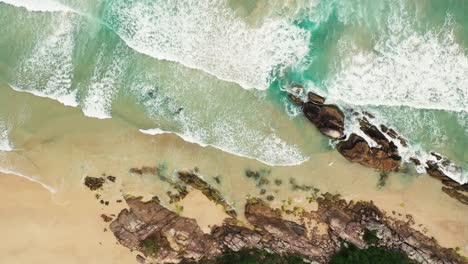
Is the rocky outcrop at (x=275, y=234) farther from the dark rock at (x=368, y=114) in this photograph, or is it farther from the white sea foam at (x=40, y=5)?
the white sea foam at (x=40, y=5)

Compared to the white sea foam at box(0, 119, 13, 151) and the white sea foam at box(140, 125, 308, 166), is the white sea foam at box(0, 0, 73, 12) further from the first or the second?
the white sea foam at box(140, 125, 308, 166)

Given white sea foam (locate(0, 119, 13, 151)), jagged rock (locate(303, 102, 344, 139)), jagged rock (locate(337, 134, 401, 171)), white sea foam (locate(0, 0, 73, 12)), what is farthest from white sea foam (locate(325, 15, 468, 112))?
white sea foam (locate(0, 119, 13, 151))

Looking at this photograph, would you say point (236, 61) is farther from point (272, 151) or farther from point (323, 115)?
point (323, 115)

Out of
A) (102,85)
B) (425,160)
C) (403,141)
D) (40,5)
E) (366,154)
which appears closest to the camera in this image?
(40,5)

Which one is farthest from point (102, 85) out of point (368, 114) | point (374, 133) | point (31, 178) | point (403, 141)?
point (403, 141)

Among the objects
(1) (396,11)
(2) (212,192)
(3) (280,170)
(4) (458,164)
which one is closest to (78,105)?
(2) (212,192)

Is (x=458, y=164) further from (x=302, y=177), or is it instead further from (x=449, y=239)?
(x=302, y=177)
